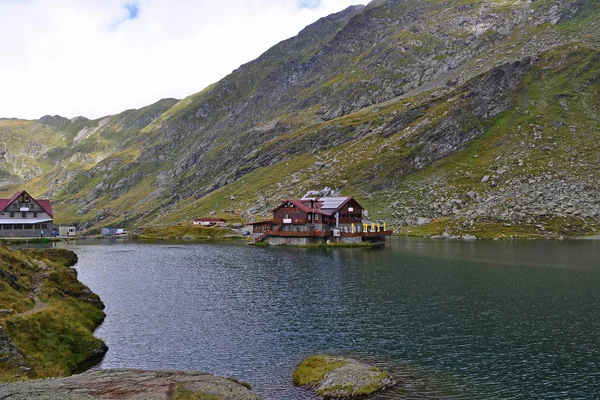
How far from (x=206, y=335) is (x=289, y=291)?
24.6 metres

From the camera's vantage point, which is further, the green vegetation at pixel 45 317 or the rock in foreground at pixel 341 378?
the green vegetation at pixel 45 317

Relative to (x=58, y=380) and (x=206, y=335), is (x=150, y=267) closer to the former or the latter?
(x=206, y=335)

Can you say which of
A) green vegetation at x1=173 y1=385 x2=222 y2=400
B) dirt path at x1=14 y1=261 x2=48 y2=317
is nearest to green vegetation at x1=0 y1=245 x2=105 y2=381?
dirt path at x1=14 y1=261 x2=48 y2=317

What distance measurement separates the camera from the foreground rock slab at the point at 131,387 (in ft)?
82.5

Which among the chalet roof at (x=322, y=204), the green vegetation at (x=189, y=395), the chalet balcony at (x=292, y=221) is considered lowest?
the green vegetation at (x=189, y=395)

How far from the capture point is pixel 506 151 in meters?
199

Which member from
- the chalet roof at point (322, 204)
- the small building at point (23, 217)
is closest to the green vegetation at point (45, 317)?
the chalet roof at point (322, 204)

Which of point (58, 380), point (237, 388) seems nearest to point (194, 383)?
point (237, 388)

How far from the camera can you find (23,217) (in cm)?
16538

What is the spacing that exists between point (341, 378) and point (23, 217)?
561ft

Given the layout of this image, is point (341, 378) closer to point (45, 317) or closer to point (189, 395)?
point (189, 395)

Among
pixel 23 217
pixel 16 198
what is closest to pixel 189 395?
pixel 16 198

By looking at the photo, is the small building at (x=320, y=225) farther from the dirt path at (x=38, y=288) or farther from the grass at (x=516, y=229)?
the dirt path at (x=38, y=288)

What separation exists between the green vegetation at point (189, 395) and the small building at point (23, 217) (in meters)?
165
